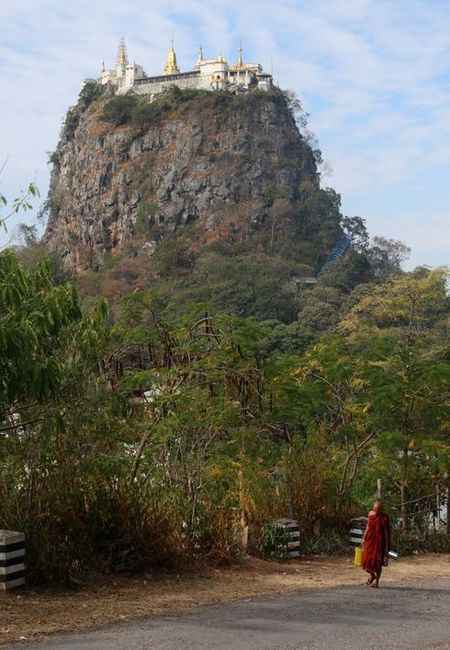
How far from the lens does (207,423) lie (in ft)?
48.1

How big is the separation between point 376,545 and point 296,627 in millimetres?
3395

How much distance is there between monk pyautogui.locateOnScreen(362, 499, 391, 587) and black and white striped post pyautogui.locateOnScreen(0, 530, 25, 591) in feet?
14.3

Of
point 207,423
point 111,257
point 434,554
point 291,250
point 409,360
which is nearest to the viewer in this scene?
point 207,423

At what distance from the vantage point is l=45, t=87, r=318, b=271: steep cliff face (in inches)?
4269

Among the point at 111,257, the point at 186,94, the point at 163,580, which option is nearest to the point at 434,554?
the point at 163,580

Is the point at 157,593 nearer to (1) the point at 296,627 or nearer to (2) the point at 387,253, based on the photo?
(1) the point at 296,627

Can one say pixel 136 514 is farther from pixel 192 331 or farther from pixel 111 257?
pixel 111 257

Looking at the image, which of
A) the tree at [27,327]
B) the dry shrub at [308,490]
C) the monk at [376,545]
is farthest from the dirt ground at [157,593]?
the tree at [27,327]

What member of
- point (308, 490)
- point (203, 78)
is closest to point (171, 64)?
point (203, 78)

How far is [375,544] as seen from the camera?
40.0 feet

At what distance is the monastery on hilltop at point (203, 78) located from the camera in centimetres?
11744

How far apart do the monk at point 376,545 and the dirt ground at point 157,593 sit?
1.66ft

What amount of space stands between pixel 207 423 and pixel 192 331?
1609 mm

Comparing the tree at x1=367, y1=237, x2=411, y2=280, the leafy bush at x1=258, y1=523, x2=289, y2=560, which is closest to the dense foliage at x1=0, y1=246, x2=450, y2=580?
the leafy bush at x1=258, y1=523, x2=289, y2=560
